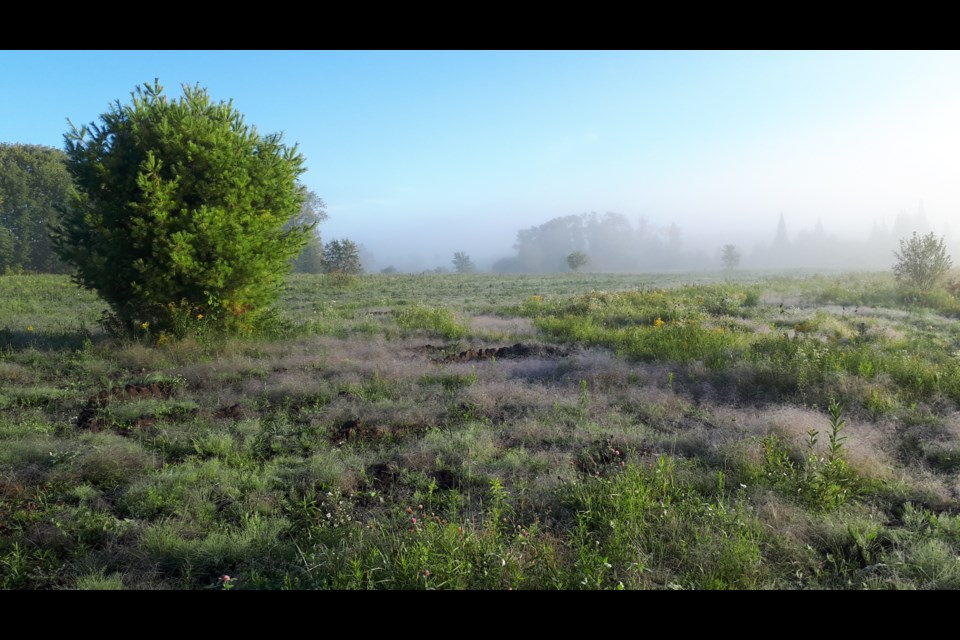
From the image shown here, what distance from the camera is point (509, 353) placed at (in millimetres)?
10070

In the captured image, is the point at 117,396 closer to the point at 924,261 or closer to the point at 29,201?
the point at 924,261

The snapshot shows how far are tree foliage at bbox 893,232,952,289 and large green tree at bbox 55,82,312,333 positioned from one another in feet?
73.5

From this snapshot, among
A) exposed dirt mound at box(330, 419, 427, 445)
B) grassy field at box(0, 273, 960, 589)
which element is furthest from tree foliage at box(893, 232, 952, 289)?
exposed dirt mound at box(330, 419, 427, 445)

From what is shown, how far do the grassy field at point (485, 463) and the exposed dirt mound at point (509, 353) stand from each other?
0.09 meters

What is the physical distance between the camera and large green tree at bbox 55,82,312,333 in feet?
32.4

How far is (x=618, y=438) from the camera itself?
555cm

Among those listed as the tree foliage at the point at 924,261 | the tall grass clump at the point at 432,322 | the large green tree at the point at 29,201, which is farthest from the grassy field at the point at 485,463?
the large green tree at the point at 29,201

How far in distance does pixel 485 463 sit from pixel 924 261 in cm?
2224

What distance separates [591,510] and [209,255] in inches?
371

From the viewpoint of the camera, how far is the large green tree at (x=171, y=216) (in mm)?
9891

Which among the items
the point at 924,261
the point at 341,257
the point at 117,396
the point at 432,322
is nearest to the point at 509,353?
the point at 432,322

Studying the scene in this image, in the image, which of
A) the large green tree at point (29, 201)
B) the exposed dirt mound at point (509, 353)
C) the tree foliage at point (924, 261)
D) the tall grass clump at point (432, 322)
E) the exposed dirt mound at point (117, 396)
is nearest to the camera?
the exposed dirt mound at point (117, 396)

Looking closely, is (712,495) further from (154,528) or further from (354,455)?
(154,528)

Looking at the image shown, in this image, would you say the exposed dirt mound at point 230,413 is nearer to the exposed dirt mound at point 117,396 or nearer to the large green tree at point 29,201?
the exposed dirt mound at point 117,396
